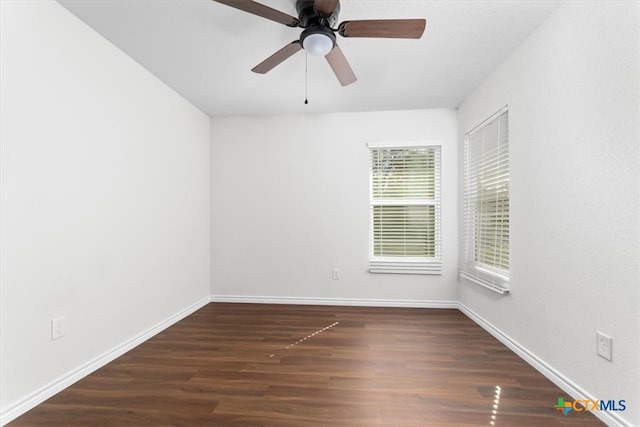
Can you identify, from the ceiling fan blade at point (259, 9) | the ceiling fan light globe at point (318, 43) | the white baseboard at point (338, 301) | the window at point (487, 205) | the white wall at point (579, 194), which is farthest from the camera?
the white baseboard at point (338, 301)

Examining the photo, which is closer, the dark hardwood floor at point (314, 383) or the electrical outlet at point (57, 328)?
the dark hardwood floor at point (314, 383)

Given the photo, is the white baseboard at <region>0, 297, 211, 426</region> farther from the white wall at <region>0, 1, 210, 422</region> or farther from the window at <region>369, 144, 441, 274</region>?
the window at <region>369, 144, 441, 274</region>

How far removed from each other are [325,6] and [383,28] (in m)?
0.35

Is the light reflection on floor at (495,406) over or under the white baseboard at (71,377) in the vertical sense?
under

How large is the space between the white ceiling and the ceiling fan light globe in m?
0.26

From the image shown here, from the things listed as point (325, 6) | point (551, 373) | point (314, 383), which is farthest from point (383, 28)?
point (551, 373)

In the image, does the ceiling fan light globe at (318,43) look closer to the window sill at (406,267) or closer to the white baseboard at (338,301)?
the window sill at (406,267)

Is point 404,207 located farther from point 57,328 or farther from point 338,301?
point 57,328

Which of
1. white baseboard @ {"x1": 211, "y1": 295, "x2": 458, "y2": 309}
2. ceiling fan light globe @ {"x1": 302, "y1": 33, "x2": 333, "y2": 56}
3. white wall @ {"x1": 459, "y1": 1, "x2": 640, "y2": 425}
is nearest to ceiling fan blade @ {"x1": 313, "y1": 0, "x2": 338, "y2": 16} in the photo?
ceiling fan light globe @ {"x1": 302, "y1": 33, "x2": 333, "y2": 56}

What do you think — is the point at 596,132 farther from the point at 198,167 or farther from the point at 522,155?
the point at 198,167

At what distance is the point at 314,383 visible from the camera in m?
1.90

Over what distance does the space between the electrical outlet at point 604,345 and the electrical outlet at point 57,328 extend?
10.2ft

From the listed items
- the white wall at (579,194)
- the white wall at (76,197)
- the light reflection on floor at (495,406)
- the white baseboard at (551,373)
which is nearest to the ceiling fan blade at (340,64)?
the white wall at (579,194)

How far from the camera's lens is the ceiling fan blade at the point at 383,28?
1637 millimetres
